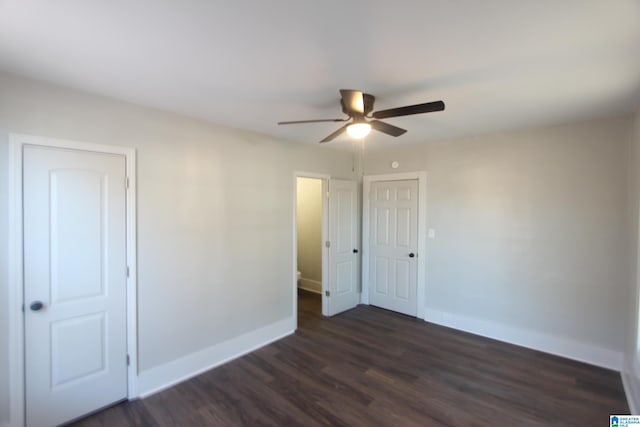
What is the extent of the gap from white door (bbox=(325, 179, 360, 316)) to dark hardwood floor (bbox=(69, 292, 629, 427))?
1.00 meters

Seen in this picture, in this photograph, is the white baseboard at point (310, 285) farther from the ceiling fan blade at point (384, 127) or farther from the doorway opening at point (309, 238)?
the ceiling fan blade at point (384, 127)

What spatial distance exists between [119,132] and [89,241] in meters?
0.93

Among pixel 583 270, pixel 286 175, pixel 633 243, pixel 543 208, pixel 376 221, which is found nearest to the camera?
pixel 633 243

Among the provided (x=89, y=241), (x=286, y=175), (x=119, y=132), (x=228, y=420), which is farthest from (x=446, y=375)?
(x=119, y=132)

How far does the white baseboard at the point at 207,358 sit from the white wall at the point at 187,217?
1cm

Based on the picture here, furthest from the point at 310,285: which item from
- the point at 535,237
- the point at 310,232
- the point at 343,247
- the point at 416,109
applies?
the point at 416,109

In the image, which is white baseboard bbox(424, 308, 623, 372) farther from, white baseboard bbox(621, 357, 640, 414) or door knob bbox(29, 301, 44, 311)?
door knob bbox(29, 301, 44, 311)

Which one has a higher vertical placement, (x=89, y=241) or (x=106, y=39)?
(x=106, y=39)

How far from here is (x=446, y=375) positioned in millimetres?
3037

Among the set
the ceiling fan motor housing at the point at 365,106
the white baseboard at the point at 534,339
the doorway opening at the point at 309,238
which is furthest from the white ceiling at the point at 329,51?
the doorway opening at the point at 309,238

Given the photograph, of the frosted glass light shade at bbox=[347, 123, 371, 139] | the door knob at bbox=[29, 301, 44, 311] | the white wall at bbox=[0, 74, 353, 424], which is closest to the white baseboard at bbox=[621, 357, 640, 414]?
the frosted glass light shade at bbox=[347, 123, 371, 139]

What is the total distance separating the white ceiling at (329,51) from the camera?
1410 mm

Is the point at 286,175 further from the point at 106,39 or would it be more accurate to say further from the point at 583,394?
the point at 583,394

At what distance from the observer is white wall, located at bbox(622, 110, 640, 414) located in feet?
7.95
